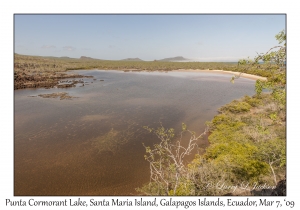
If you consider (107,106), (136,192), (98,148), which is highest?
(107,106)

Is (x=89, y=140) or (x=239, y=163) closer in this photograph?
(x=239, y=163)

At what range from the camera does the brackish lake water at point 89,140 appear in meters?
9.37

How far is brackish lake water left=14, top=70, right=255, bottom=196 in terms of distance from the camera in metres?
9.37

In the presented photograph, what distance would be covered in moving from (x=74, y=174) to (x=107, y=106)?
1295cm

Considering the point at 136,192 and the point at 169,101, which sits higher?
the point at 169,101

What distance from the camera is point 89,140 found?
44.5ft

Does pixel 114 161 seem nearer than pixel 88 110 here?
Yes

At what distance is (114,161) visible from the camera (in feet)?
36.5

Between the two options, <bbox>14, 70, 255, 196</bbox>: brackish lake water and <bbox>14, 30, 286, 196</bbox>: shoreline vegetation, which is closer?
<bbox>14, 30, 286, 196</bbox>: shoreline vegetation

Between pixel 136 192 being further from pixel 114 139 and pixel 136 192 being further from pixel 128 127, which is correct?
pixel 128 127

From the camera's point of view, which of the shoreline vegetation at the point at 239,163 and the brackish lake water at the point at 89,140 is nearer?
the shoreline vegetation at the point at 239,163
